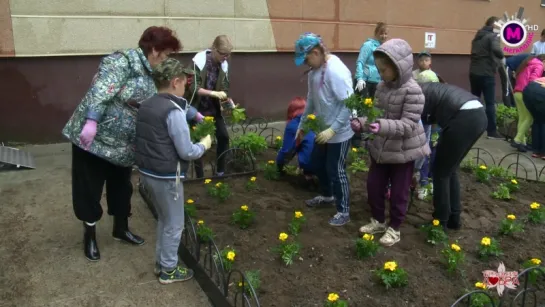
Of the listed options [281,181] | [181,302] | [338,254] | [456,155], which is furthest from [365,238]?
[281,181]

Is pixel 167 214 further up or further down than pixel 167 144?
further down

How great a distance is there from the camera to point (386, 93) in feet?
12.1

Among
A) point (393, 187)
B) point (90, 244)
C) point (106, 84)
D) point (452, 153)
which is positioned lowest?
point (90, 244)

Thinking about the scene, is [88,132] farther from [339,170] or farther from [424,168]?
[424,168]

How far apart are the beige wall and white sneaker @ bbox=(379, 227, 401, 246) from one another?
482cm

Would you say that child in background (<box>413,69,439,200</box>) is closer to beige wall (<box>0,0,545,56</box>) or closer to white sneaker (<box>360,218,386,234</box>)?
white sneaker (<box>360,218,386,234</box>)

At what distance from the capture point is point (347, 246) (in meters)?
3.85

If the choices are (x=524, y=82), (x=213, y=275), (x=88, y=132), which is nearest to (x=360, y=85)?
(x=524, y=82)

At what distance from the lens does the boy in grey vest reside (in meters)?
3.04

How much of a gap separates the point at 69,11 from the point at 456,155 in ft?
17.4

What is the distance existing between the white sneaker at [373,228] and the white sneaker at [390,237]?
14cm

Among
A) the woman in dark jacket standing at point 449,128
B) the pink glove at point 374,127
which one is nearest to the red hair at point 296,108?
the woman in dark jacket standing at point 449,128

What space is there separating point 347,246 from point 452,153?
1.09m

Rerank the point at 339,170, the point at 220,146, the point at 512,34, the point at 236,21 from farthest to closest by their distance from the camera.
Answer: the point at 512,34
the point at 236,21
the point at 220,146
the point at 339,170
